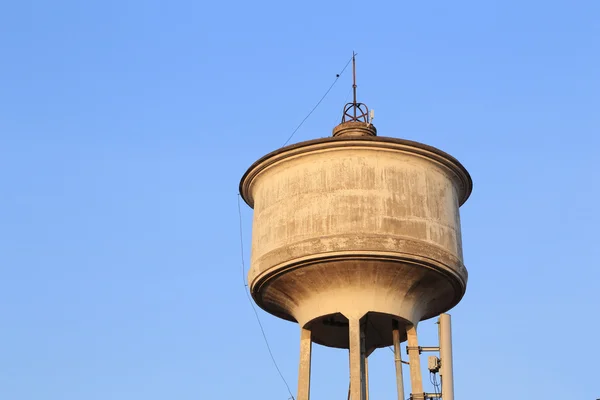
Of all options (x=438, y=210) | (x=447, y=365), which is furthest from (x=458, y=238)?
(x=447, y=365)

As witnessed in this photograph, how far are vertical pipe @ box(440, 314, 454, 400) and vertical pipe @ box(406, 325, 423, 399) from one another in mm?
4114

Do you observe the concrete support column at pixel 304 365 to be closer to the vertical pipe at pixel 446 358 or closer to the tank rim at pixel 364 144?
the tank rim at pixel 364 144

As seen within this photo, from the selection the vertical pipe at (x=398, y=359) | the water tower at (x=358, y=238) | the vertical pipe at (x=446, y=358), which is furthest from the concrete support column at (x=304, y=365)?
the vertical pipe at (x=446, y=358)

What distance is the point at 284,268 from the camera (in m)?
19.4

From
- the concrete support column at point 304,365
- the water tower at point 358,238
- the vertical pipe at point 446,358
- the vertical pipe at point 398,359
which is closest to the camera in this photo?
the vertical pipe at point 446,358

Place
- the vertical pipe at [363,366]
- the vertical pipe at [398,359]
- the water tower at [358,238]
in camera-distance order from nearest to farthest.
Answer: the water tower at [358,238] < the vertical pipe at [363,366] < the vertical pipe at [398,359]

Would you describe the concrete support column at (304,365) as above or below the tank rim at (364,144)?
below

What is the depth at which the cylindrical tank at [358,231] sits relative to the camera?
1914 centimetres

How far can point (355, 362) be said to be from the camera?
62.4ft

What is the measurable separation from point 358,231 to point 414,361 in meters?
2.82

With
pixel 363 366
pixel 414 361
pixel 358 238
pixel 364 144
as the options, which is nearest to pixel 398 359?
pixel 363 366

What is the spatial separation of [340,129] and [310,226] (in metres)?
3.39

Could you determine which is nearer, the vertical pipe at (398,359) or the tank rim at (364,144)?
the tank rim at (364,144)

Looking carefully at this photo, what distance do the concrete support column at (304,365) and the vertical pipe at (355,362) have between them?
1075 millimetres
